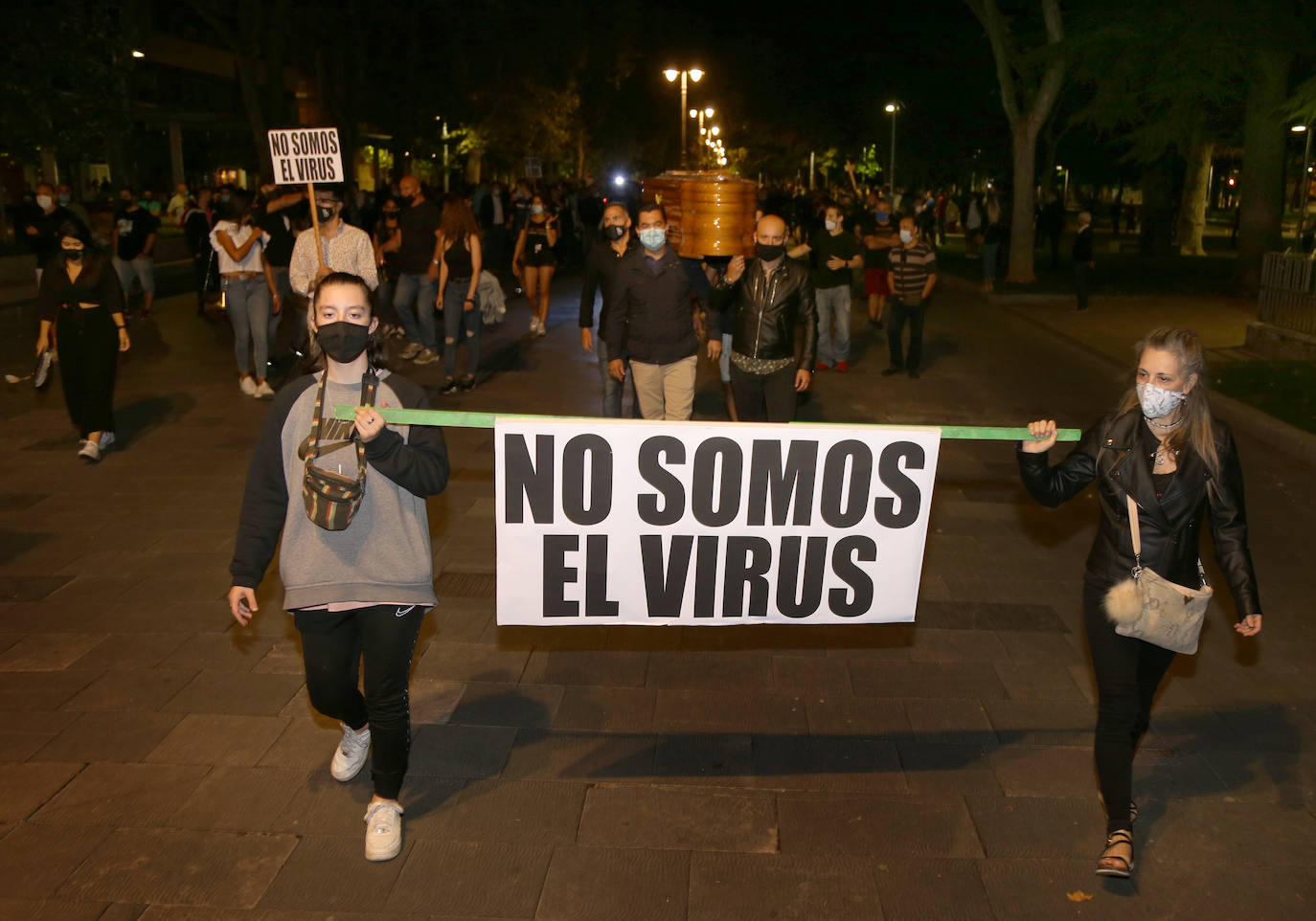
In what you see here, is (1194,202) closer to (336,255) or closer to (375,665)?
(336,255)

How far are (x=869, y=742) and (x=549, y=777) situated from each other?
4.34ft

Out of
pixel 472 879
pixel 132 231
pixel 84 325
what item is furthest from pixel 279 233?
pixel 472 879

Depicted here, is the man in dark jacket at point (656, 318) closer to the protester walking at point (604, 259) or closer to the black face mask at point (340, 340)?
the protester walking at point (604, 259)

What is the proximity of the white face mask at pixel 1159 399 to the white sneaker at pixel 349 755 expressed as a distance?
2994 millimetres

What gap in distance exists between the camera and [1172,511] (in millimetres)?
4004

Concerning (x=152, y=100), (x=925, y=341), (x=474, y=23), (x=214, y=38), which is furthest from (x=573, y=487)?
(x=214, y=38)

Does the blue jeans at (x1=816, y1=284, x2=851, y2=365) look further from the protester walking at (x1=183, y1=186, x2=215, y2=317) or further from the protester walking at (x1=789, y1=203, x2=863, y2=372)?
the protester walking at (x1=183, y1=186, x2=215, y2=317)

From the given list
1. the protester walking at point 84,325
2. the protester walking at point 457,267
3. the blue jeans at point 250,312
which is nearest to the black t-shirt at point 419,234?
the protester walking at point 457,267

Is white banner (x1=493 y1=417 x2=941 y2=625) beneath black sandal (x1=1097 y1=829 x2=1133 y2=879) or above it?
above

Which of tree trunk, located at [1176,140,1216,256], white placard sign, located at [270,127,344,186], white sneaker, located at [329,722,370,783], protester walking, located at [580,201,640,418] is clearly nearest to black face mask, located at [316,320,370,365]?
white sneaker, located at [329,722,370,783]

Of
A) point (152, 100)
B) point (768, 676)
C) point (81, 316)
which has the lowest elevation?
point (768, 676)

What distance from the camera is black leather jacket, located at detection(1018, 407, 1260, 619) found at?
399cm

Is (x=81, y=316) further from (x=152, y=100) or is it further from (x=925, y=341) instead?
(x=152, y=100)

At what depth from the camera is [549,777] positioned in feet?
15.5
